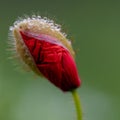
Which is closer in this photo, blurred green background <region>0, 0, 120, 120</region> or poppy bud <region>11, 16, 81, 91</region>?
poppy bud <region>11, 16, 81, 91</region>

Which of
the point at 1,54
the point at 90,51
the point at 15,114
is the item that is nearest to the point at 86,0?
the point at 90,51

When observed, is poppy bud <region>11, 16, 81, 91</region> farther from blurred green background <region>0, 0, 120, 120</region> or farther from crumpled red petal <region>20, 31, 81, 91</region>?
blurred green background <region>0, 0, 120, 120</region>

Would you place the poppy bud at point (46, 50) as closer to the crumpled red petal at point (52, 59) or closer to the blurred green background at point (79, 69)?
the crumpled red petal at point (52, 59)

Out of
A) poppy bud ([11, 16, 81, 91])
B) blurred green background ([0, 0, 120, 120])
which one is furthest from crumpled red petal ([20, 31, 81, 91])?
blurred green background ([0, 0, 120, 120])

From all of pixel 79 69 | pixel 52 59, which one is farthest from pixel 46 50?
pixel 79 69

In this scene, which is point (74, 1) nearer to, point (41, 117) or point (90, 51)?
point (90, 51)
